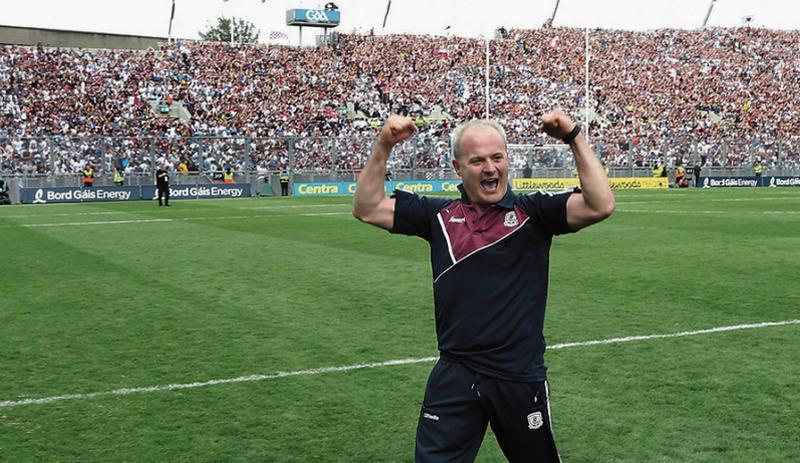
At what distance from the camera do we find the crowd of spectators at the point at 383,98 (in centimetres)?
4097

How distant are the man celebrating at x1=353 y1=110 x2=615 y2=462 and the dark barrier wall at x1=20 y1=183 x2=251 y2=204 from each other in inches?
1433

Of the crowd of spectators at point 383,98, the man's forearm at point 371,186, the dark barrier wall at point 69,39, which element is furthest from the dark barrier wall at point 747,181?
the man's forearm at point 371,186

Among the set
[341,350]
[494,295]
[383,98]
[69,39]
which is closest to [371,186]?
[494,295]

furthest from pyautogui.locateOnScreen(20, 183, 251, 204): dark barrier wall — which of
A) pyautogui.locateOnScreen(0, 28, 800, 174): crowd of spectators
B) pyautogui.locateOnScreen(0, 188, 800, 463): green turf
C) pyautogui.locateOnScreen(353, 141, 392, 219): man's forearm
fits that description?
pyautogui.locateOnScreen(353, 141, 392, 219): man's forearm

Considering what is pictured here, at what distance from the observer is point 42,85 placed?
143 ft

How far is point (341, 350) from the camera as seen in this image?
25.8ft

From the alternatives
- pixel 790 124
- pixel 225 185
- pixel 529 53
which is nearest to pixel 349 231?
pixel 225 185

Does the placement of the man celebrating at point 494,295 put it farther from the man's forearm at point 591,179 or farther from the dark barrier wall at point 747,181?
the dark barrier wall at point 747,181

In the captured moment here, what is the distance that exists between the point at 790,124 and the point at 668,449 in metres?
56.9

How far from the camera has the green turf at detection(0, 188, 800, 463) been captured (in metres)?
5.34

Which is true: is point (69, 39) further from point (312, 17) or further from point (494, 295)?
point (494, 295)

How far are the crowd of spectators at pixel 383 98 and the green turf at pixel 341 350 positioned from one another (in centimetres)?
2439

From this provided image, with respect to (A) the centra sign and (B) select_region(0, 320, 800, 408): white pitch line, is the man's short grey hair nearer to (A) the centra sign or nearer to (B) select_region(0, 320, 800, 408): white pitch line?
(B) select_region(0, 320, 800, 408): white pitch line

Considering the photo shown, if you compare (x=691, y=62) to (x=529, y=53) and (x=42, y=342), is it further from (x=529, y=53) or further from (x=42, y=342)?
Result: (x=42, y=342)
